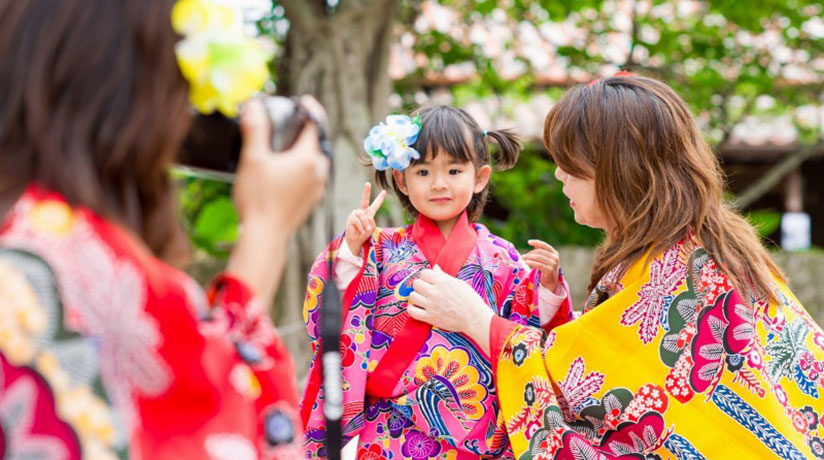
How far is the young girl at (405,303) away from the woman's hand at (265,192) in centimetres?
111

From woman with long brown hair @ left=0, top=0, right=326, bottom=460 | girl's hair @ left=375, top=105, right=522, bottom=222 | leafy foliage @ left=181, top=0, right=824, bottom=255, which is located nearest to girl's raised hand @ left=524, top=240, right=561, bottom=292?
girl's hair @ left=375, top=105, right=522, bottom=222

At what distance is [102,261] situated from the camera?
1.14m

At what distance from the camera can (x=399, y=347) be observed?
2.52 meters

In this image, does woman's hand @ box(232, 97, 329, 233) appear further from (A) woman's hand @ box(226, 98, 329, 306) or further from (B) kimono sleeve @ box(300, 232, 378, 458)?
(B) kimono sleeve @ box(300, 232, 378, 458)

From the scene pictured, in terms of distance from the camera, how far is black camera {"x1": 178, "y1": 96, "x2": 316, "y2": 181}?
54.5 inches

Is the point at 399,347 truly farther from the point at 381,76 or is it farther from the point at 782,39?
the point at 782,39

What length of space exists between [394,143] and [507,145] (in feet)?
1.47

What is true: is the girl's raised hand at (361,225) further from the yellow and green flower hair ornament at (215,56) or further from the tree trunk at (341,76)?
the tree trunk at (341,76)

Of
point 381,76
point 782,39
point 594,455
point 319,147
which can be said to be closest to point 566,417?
point 594,455

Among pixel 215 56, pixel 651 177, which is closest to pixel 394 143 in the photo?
pixel 651 177

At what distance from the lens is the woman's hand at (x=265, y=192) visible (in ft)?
4.52

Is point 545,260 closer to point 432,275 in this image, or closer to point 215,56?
point 432,275

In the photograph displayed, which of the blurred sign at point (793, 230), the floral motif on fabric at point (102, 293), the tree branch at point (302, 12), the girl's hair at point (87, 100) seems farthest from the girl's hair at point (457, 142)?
the blurred sign at point (793, 230)

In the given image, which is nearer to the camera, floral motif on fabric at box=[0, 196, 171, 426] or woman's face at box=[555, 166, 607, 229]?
floral motif on fabric at box=[0, 196, 171, 426]
